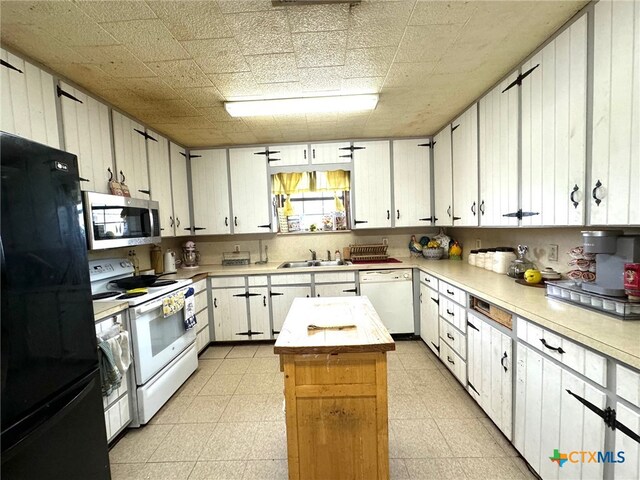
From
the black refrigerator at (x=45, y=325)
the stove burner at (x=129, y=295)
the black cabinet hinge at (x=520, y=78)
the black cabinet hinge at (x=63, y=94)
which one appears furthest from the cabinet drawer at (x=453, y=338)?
the black cabinet hinge at (x=63, y=94)

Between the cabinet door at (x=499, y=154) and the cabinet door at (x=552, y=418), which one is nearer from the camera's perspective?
the cabinet door at (x=552, y=418)

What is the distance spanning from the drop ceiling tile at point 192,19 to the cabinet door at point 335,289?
2.49m

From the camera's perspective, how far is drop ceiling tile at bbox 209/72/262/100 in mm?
1943

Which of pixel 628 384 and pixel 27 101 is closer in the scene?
pixel 628 384

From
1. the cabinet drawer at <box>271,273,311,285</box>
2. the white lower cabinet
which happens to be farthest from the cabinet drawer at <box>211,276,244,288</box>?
the white lower cabinet

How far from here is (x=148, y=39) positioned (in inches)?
61.2

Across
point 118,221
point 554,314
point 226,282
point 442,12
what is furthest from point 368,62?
point 226,282

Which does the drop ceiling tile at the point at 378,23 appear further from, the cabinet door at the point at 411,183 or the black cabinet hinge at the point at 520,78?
the cabinet door at the point at 411,183

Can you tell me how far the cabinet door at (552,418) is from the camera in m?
1.10

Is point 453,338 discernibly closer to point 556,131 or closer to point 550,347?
point 550,347

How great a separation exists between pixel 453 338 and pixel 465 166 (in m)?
1.64

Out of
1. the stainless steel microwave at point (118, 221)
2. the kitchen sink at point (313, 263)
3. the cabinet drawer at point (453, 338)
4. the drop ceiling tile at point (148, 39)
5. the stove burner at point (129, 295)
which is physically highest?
the drop ceiling tile at point (148, 39)

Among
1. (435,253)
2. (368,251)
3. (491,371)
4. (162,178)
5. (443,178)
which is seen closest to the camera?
(491,371)

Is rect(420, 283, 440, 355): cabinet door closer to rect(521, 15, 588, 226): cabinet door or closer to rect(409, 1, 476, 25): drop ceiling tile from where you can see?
rect(521, 15, 588, 226): cabinet door
